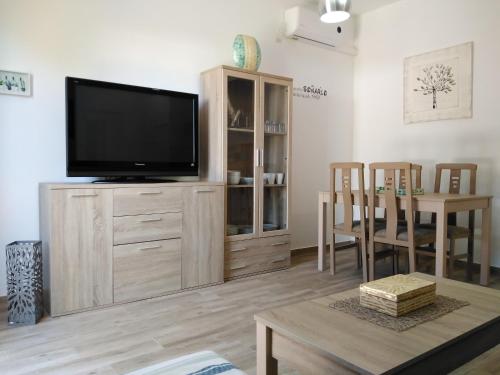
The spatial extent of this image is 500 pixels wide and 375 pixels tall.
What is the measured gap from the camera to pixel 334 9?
2408mm

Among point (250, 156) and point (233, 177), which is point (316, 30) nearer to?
point (250, 156)

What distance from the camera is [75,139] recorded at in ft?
9.15

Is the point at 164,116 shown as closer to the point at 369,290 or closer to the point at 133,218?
the point at 133,218

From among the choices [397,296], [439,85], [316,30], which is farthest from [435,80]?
[397,296]

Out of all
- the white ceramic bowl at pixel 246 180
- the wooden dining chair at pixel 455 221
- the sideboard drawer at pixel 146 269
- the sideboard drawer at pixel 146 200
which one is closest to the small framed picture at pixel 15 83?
the sideboard drawer at pixel 146 200

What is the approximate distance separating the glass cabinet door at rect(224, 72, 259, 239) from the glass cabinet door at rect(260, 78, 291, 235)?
0.11 m

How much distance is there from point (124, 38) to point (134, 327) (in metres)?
2.19

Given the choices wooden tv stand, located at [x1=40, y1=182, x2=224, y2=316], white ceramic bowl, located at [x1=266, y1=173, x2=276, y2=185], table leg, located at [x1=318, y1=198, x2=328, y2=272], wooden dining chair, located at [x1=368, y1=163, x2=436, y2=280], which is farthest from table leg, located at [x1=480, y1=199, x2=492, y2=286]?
wooden tv stand, located at [x1=40, y1=182, x2=224, y2=316]

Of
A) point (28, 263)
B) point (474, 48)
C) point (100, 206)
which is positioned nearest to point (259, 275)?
point (100, 206)

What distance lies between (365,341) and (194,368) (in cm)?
54

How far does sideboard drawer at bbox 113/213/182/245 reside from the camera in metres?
2.81

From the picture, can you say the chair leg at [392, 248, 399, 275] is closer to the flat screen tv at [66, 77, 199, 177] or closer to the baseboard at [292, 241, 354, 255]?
the baseboard at [292, 241, 354, 255]

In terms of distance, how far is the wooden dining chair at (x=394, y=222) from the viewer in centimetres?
305

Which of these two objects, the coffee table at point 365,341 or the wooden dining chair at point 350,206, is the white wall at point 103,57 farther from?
the coffee table at point 365,341
